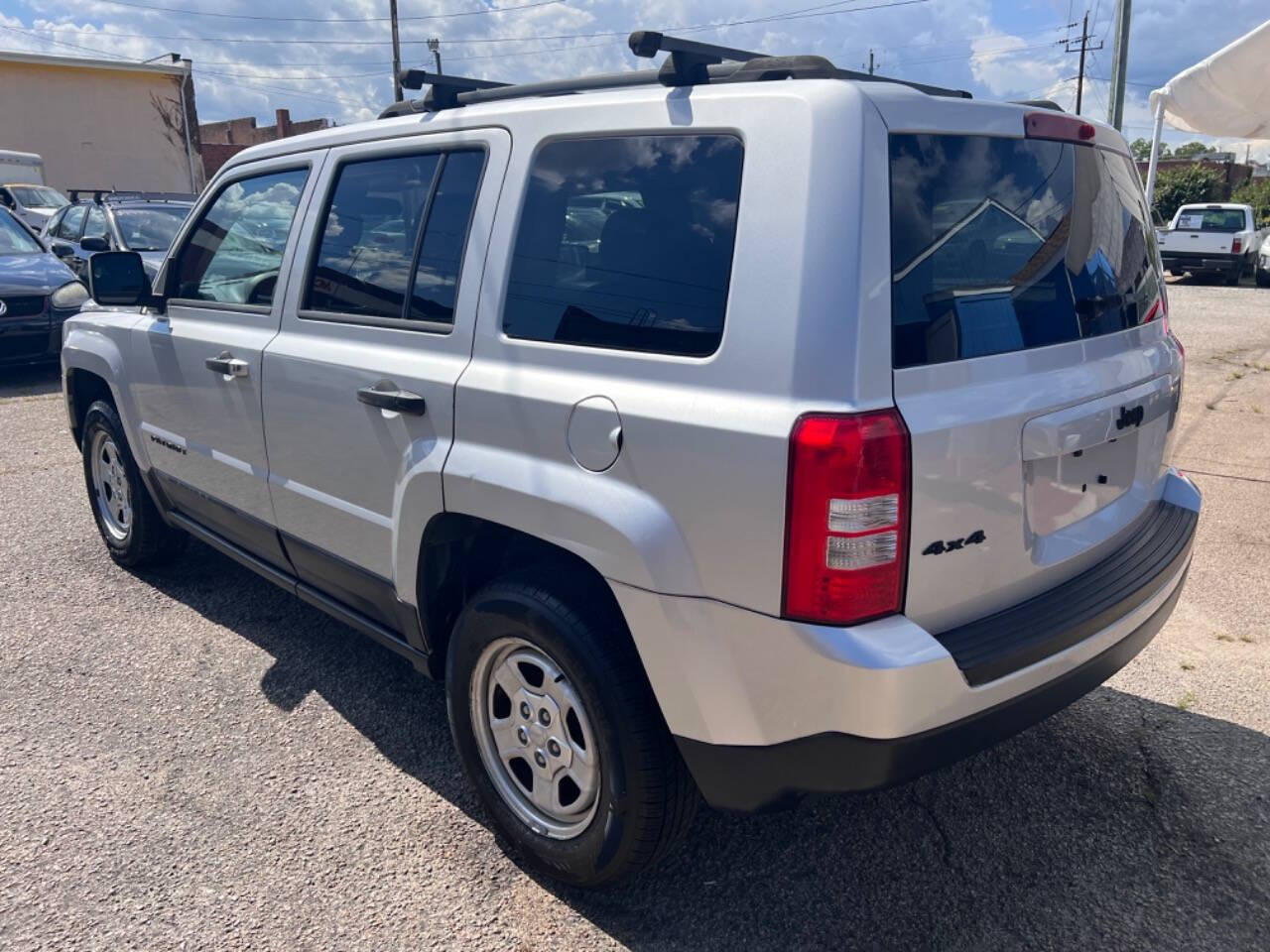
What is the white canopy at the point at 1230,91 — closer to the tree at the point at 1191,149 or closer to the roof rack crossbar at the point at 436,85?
the roof rack crossbar at the point at 436,85

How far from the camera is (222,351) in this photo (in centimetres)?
358

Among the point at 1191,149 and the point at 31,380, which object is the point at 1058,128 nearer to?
the point at 31,380

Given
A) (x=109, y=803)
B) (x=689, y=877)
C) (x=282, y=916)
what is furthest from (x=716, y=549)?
(x=109, y=803)

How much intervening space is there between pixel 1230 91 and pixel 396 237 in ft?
35.6

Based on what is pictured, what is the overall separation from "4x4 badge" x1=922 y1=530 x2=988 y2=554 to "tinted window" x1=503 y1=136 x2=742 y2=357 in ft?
2.04

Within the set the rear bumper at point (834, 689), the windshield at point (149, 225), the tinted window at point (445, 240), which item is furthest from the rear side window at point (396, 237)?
the windshield at point (149, 225)

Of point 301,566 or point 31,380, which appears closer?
point 301,566

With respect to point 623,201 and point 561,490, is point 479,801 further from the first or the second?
point 623,201

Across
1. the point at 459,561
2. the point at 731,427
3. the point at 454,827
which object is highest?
the point at 731,427

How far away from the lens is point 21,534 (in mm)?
5430

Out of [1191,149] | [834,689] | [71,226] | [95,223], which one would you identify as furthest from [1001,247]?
[1191,149]

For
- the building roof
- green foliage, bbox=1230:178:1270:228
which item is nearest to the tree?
green foliage, bbox=1230:178:1270:228

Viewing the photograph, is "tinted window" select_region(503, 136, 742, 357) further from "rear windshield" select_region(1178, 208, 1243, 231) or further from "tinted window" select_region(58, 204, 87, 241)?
"rear windshield" select_region(1178, 208, 1243, 231)

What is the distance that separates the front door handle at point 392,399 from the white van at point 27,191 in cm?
1758
